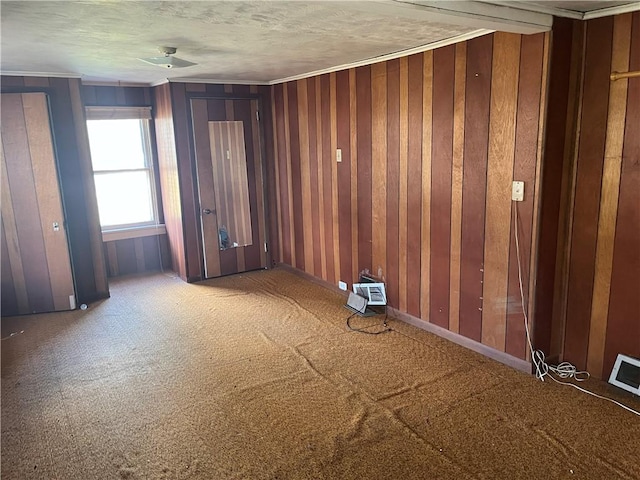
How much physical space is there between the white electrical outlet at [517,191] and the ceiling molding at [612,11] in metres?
1.02

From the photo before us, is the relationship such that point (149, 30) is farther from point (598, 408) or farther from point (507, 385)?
point (598, 408)

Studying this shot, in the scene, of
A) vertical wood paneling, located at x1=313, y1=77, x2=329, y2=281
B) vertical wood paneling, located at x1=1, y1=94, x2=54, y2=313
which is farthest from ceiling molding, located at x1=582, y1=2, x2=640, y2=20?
vertical wood paneling, located at x1=1, y1=94, x2=54, y2=313

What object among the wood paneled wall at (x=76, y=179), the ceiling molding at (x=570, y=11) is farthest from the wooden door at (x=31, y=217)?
the ceiling molding at (x=570, y=11)

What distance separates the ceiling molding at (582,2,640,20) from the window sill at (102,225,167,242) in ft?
16.0

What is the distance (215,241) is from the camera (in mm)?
5621

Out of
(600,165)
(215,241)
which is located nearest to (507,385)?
(600,165)

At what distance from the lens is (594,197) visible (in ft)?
9.71

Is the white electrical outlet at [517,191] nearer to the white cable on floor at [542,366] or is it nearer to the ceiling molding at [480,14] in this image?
the white cable on floor at [542,366]

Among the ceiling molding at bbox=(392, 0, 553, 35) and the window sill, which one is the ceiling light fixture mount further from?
the window sill

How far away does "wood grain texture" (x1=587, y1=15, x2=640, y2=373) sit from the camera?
2725mm

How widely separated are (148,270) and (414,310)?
3577mm

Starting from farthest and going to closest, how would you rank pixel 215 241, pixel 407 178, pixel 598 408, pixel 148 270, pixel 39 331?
pixel 148 270 < pixel 215 241 < pixel 39 331 < pixel 407 178 < pixel 598 408

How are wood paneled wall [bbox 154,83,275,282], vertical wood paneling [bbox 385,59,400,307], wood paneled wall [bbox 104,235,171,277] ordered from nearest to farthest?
vertical wood paneling [bbox 385,59,400,307]
wood paneled wall [bbox 154,83,275,282]
wood paneled wall [bbox 104,235,171,277]

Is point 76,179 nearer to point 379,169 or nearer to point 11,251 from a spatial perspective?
point 11,251
